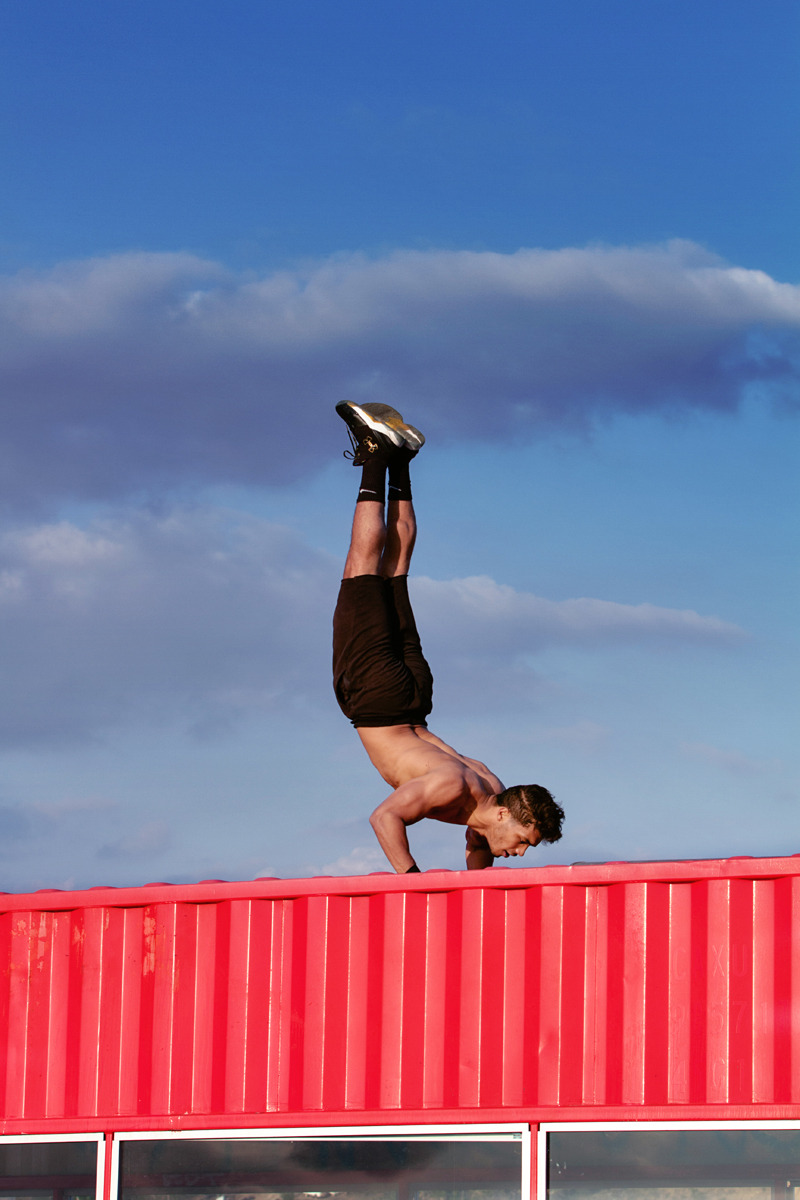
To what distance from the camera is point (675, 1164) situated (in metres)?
6.00

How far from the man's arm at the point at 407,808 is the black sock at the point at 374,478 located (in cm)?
195

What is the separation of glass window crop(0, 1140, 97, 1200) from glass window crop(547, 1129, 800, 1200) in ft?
7.45

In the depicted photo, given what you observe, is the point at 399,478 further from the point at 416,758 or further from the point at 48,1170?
the point at 48,1170

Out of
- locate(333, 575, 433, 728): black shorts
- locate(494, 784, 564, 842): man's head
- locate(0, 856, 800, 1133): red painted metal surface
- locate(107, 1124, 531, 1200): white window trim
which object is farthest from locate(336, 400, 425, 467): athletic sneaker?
locate(107, 1124, 531, 1200): white window trim

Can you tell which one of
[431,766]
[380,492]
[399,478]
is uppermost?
[399,478]

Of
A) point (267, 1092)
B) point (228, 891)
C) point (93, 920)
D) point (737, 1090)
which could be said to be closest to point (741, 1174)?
point (737, 1090)

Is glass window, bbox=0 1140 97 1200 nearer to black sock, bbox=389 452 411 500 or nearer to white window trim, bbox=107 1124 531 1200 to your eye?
white window trim, bbox=107 1124 531 1200

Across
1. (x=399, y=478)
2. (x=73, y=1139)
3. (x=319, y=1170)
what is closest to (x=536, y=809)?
(x=319, y=1170)

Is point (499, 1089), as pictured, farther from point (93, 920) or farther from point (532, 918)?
point (93, 920)

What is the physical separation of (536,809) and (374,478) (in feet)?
7.92

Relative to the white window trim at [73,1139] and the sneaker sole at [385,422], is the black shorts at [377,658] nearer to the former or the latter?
the sneaker sole at [385,422]

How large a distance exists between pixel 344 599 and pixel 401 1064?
3.03 meters

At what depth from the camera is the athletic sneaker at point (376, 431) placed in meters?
8.74

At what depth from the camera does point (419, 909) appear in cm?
666
